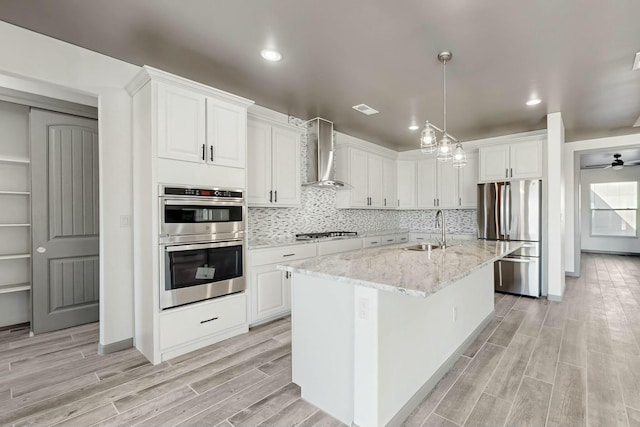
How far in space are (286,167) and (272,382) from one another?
255 cm

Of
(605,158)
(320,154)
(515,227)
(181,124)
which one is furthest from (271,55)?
(605,158)

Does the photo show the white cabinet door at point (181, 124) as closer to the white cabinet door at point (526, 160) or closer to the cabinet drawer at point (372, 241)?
the cabinet drawer at point (372, 241)

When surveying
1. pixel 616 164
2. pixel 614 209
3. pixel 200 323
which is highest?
pixel 616 164

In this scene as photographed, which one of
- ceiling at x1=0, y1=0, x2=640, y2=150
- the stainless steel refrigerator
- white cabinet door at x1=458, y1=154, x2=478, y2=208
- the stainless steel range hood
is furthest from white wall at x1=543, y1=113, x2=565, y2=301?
the stainless steel range hood

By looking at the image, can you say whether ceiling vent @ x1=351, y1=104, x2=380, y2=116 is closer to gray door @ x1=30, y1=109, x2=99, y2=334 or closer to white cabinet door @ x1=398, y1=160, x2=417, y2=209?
white cabinet door @ x1=398, y1=160, x2=417, y2=209

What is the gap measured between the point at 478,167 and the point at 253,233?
12.5ft

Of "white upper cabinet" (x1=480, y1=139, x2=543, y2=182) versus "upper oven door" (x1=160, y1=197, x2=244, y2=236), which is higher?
"white upper cabinet" (x1=480, y1=139, x2=543, y2=182)

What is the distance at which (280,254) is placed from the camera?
3490 mm

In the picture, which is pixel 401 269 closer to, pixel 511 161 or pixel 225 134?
pixel 225 134

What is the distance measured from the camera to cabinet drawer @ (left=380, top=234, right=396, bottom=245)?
17.2 ft

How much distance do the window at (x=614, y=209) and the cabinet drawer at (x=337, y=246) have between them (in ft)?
27.9

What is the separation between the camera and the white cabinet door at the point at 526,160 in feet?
14.6

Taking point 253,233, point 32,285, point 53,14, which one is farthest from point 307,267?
point 32,285

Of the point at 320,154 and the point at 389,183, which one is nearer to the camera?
the point at 320,154
